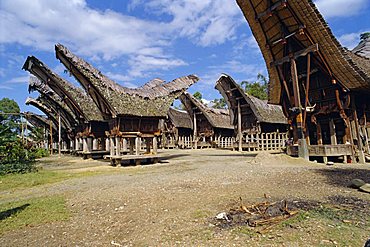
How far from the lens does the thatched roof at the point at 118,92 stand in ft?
45.1

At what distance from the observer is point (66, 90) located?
60.4 ft

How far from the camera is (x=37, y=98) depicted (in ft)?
85.3

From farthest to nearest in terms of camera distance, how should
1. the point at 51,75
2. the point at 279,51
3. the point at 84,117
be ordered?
the point at 84,117, the point at 51,75, the point at 279,51

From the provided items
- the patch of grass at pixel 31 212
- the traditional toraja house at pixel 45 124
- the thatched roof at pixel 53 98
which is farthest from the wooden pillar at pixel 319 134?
the traditional toraja house at pixel 45 124

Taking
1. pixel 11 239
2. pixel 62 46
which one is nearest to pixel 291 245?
pixel 11 239

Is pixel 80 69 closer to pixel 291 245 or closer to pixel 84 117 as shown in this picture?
pixel 84 117

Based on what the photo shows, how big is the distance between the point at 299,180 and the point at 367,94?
10.2m

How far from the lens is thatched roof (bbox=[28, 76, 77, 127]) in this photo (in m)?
19.8

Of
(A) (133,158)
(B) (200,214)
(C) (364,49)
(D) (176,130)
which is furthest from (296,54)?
(D) (176,130)

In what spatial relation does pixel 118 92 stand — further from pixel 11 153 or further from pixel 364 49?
pixel 364 49

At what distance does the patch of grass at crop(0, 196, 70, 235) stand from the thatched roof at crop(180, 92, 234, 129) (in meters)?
27.2

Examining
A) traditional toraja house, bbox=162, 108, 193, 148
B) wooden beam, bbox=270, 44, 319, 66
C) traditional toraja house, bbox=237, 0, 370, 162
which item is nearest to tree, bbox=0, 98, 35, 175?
traditional toraja house, bbox=237, 0, 370, 162

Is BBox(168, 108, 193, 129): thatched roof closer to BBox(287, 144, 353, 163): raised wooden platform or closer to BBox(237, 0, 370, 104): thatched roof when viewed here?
BBox(237, 0, 370, 104): thatched roof

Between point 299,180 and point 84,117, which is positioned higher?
point 84,117
